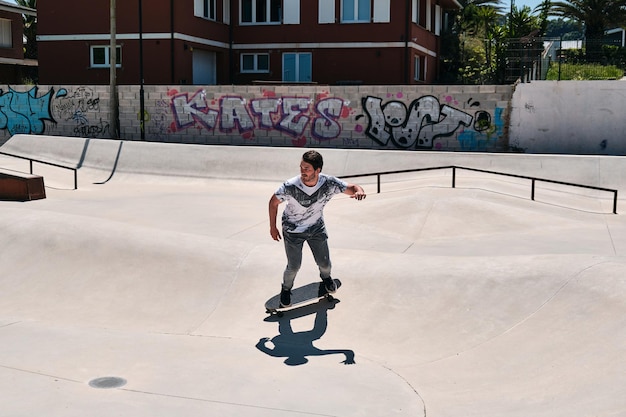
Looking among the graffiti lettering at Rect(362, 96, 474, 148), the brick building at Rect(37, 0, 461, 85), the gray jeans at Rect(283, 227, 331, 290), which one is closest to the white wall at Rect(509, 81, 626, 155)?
the graffiti lettering at Rect(362, 96, 474, 148)

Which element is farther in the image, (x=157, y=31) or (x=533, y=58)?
(x=157, y=31)

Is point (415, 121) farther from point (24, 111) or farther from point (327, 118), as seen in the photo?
point (24, 111)

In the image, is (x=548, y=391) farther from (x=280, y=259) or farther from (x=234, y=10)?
(x=234, y=10)

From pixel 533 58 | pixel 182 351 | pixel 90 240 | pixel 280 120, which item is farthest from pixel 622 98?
pixel 182 351

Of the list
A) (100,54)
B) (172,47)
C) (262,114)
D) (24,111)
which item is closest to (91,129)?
(24,111)

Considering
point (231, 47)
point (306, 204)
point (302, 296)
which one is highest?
point (231, 47)

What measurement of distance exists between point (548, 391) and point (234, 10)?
101 ft

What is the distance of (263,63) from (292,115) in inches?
425

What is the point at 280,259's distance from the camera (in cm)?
922

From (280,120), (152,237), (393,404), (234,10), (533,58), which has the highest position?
(234,10)

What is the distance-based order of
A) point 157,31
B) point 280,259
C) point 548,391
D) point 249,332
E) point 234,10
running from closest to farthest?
point 548,391 → point 249,332 → point 280,259 → point 157,31 → point 234,10

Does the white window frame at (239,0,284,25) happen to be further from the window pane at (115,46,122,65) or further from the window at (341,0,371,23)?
the window pane at (115,46,122,65)

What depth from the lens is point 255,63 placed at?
34.0 meters

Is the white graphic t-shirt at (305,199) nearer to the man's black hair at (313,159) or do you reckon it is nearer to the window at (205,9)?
the man's black hair at (313,159)
